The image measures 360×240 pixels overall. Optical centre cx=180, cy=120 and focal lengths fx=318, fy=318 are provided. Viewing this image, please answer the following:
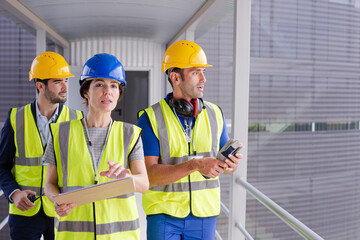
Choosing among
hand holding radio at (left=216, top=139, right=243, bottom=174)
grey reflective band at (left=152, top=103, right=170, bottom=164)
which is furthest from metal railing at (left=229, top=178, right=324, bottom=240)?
grey reflective band at (left=152, top=103, right=170, bottom=164)

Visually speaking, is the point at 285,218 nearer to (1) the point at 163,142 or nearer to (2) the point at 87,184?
(1) the point at 163,142

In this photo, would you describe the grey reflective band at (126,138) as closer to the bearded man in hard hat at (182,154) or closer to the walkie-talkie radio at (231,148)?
the bearded man in hard hat at (182,154)

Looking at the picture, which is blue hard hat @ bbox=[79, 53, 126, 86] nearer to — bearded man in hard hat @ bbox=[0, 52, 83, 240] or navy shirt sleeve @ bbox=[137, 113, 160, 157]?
navy shirt sleeve @ bbox=[137, 113, 160, 157]

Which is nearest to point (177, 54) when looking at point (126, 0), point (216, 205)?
point (216, 205)

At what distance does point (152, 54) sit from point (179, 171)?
18.6ft

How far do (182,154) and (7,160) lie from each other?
1.11 meters

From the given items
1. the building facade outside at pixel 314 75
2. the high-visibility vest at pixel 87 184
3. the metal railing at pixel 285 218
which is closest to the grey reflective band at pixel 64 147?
the high-visibility vest at pixel 87 184

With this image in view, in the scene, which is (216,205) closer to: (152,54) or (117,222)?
(117,222)

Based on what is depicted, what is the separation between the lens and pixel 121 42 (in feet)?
22.4

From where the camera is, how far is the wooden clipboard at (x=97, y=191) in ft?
3.74

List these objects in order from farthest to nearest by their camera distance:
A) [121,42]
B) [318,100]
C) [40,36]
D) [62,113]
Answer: [318,100]
[121,42]
[40,36]
[62,113]

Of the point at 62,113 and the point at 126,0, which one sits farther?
the point at 126,0

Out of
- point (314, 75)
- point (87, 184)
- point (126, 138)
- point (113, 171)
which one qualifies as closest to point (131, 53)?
Result: point (314, 75)

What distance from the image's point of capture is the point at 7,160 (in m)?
1.98
